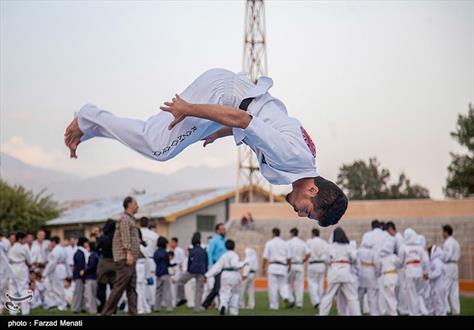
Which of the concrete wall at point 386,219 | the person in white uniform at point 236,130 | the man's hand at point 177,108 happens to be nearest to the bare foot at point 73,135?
the person in white uniform at point 236,130

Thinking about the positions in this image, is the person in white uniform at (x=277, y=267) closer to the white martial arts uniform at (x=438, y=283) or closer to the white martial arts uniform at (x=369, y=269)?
the white martial arts uniform at (x=369, y=269)

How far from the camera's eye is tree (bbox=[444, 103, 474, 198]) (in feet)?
61.1

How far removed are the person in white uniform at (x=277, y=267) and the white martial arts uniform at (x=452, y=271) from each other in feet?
10.4

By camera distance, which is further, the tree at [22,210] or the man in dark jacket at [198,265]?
the tree at [22,210]

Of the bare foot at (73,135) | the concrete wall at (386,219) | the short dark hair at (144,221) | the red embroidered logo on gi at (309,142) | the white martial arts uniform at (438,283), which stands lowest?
the white martial arts uniform at (438,283)

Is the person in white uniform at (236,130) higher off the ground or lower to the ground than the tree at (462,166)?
lower

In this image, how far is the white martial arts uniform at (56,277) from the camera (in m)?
16.9

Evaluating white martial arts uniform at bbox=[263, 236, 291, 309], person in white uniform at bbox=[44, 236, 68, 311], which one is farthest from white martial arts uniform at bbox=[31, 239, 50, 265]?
white martial arts uniform at bbox=[263, 236, 291, 309]

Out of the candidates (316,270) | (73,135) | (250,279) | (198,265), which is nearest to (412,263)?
(316,270)

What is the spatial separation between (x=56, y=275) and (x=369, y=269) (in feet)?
19.8

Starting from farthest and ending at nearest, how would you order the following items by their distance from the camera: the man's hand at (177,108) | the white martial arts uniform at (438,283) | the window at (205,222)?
the window at (205,222)
the white martial arts uniform at (438,283)
the man's hand at (177,108)

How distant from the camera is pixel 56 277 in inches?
682
